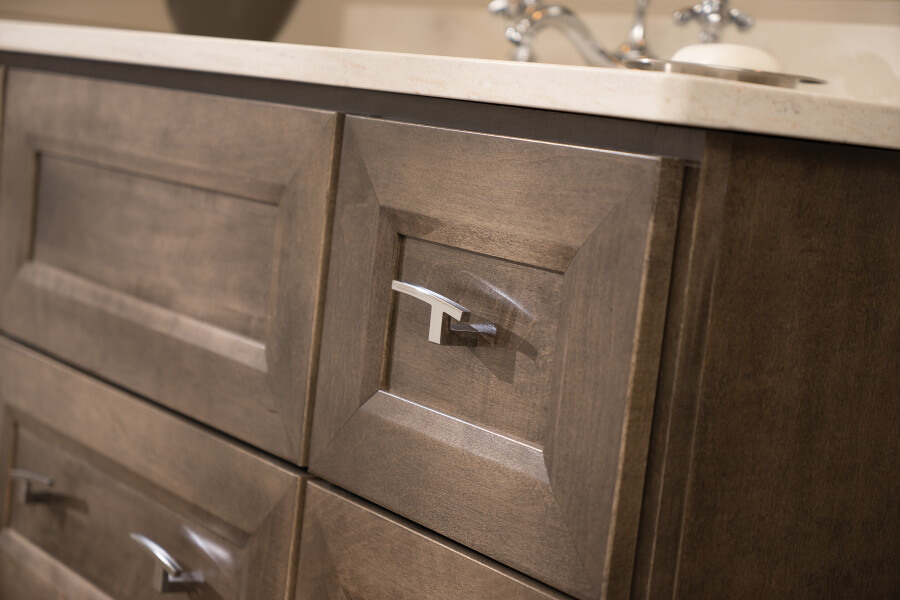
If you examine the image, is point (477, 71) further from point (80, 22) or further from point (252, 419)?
point (80, 22)

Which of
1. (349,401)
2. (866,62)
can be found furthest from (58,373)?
(866,62)

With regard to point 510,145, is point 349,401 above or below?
below

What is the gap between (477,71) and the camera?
57 centimetres

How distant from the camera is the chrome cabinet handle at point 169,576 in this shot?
78 cm

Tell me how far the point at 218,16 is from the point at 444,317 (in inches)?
37.5

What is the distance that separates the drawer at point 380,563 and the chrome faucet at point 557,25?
55cm

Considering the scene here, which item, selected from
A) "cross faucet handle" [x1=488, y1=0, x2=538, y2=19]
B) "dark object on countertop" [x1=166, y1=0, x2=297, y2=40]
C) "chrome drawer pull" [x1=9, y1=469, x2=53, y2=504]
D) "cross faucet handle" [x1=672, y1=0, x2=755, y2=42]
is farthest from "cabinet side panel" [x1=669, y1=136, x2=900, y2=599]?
"dark object on countertop" [x1=166, y1=0, x2=297, y2=40]

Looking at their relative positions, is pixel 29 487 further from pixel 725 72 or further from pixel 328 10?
pixel 328 10

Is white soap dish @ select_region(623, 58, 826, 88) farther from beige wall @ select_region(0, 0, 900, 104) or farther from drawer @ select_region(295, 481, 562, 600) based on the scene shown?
drawer @ select_region(295, 481, 562, 600)

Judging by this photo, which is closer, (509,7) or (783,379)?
(783,379)

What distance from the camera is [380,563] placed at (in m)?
0.66

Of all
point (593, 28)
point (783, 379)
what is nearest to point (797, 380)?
point (783, 379)

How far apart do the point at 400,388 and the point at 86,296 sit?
1.29 feet

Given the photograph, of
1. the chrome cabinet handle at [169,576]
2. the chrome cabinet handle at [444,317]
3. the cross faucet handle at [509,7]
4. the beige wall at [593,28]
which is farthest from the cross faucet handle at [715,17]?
the chrome cabinet handle at [169,576]
